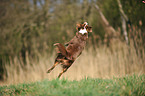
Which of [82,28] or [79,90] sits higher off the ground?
[82,28]

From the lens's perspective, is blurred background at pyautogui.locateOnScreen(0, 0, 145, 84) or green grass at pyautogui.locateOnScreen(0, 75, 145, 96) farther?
blurred background at pyautogui.locateOnScreen(0, 0, 145, 84)

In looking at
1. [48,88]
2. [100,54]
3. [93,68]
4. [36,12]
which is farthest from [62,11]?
[48,88]

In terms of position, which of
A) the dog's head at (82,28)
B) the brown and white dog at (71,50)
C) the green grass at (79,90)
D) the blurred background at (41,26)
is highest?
the blurred background at (41,26)

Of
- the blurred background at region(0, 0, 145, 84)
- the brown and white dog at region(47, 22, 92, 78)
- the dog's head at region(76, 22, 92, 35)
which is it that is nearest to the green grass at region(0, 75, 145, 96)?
the brown and white dog at region(47, 22, 92, 78)

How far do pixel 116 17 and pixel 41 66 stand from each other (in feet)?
15.2

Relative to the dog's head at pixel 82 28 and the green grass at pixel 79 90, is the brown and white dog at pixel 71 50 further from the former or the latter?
the green grass at pixel 79 90

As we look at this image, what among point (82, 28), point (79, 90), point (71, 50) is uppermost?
point (82, 28)

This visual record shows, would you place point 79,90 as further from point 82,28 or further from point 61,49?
point 82,28

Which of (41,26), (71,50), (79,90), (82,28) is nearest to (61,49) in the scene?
(71,50)

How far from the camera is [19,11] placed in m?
7.99

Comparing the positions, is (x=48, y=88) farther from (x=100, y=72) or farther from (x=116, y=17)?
(x=116, y=17)

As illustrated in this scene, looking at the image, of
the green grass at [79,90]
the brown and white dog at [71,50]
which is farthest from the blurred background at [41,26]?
the brown and white dog at [71,50]

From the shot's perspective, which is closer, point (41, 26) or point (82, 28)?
point (82, 28)

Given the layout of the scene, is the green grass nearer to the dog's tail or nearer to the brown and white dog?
the brown and white dog
